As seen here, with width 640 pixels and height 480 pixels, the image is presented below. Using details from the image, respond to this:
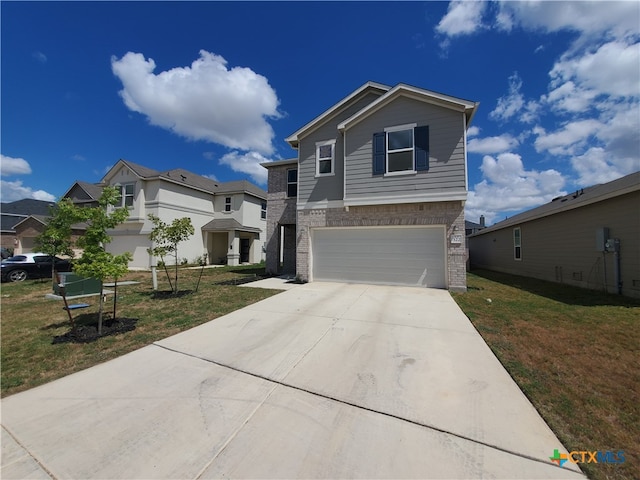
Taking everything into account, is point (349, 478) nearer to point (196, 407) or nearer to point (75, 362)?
point (196, 407)

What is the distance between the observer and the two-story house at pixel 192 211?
18641 mm

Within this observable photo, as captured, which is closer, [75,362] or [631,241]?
[75,362]

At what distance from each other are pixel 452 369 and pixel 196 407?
10.7 ft

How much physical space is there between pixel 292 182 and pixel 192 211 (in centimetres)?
1090

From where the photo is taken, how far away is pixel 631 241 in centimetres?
832

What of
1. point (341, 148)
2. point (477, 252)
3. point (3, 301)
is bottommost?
point (3, 301)

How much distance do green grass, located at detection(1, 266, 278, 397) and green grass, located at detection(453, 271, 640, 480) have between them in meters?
5.85

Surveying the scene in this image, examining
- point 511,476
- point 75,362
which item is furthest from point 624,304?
point 75,362

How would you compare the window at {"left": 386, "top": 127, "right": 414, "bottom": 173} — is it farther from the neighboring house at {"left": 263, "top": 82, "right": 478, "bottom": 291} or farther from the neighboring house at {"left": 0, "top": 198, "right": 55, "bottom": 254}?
the neighboring house at {"left": 0, "top": 198, "right": 55, "bottom": 254}

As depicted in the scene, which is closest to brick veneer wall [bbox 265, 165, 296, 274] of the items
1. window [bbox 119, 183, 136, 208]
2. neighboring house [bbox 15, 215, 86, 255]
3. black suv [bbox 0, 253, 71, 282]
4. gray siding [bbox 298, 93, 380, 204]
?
gray siding [bbox 298, 93, 380, 204]

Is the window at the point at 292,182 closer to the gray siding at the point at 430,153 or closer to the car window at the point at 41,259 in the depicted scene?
the gray siding at the point at 430,153

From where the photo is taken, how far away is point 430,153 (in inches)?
371

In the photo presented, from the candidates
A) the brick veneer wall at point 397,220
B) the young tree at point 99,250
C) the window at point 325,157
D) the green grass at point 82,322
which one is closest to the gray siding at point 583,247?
the brick veneer wall at point 397,220

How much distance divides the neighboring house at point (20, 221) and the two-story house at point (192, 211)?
513 centimetres
